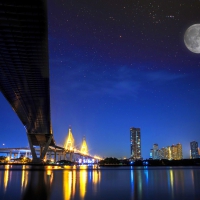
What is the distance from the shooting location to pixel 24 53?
28875 mm

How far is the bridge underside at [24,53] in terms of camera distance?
2106cm

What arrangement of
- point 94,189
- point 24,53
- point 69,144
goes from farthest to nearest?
point 69,144
point 24,53
point 94,189

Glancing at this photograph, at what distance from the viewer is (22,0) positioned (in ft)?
64.0

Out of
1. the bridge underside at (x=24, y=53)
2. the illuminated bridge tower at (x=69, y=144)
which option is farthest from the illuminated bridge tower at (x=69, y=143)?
the bridge underside at (x=24, y=53)

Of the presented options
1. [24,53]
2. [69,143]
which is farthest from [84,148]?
[24,53]

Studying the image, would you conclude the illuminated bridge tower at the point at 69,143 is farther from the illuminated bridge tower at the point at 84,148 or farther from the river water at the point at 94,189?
the river water at the point at 94,189

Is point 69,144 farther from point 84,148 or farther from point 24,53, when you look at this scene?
point 24,53

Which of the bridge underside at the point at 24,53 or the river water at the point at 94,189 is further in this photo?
the bridge underside at the point at 24,53

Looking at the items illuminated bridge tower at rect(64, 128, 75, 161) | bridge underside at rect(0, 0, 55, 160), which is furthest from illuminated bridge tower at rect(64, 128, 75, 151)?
bridge underside at rect(0, 0, 55, 160)

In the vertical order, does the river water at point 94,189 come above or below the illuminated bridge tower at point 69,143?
below

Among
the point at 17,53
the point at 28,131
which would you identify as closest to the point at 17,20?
the point at 17,53

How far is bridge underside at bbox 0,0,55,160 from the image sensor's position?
21.1m

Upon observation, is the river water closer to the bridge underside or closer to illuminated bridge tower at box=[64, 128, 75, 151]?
the bridge underside

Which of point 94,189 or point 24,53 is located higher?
point 24,53
